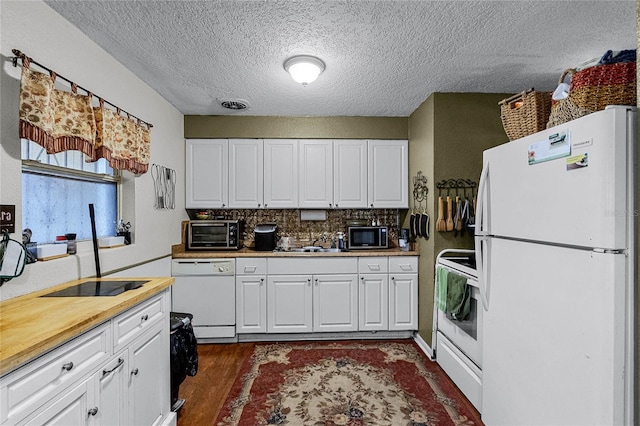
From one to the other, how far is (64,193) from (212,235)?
1492 millimetres

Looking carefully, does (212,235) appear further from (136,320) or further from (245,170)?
(136,320)

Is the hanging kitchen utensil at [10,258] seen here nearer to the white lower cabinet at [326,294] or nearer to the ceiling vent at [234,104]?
the white lower cabinet at [326,294]

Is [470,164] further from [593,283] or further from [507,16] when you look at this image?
[593,283]

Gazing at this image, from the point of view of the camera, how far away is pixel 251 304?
3223mm

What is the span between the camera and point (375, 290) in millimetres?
3281

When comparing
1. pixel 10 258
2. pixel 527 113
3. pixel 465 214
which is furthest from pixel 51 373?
pixel 465 214

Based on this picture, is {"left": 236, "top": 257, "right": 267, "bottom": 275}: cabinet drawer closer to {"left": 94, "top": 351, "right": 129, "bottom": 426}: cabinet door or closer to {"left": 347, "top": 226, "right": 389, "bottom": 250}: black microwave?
{"left": 347, "top": 226, "right": 389, "bottom": 250}: black microwave

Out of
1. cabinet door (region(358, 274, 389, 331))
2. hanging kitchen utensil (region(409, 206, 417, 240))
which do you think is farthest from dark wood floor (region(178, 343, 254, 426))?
hanging kitchen utensil (region(409, 206, 417, 240))

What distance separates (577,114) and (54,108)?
2.55m

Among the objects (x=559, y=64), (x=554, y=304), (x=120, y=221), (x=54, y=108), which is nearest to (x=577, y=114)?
(x=554, y=304)

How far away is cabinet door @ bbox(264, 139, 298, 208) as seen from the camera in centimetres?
353

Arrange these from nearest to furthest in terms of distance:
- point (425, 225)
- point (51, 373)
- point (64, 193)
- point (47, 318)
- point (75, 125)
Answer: point (51, 373) < point (47, 318) < point (75, 125) < point (64, 193) < point (425, 225)

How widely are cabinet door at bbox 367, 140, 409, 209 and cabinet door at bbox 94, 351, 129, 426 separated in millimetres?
2739

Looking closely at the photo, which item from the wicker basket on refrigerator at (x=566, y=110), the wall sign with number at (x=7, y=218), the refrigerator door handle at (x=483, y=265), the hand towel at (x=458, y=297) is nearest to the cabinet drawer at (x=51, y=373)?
the wall sign with number at (x=7, y=218)
